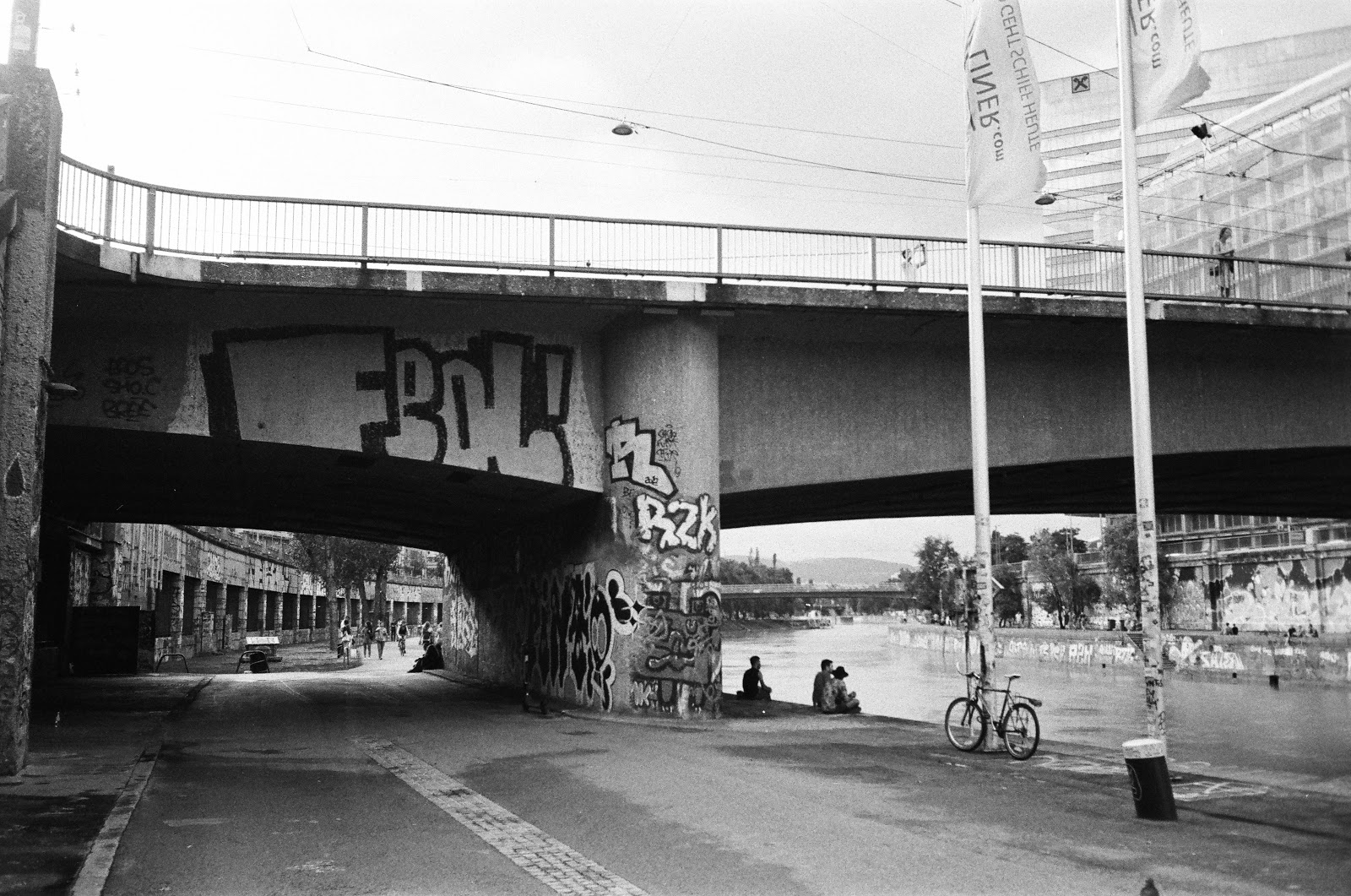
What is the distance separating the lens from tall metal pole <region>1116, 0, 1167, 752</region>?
13.0 m

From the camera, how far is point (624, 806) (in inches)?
449

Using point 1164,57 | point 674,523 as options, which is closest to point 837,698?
point 674,523

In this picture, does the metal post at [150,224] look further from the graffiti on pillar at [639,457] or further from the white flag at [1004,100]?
the white flag at [1004,100]

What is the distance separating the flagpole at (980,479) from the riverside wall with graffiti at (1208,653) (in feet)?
88.4

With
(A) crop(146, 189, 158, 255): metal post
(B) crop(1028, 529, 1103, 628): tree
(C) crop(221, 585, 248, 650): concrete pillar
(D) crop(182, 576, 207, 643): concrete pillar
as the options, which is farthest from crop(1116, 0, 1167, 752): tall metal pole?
(B) crop(1028, 529, 1103, 628): tree

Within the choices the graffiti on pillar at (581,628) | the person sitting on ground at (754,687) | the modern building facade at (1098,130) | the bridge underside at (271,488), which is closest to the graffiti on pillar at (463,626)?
the bridge underside at (271,488)

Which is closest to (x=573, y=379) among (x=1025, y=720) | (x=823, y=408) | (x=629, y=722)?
(x=823, y=408)

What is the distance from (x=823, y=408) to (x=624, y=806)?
11.5 m

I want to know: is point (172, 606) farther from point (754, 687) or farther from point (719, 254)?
point (719, 254)

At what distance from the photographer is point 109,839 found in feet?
31.5

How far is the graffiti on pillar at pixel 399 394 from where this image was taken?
18797mm

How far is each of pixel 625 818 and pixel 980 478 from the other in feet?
25.9

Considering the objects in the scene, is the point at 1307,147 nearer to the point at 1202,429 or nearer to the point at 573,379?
the point at 1202,429

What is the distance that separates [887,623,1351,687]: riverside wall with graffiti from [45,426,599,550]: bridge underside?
22643 mm
